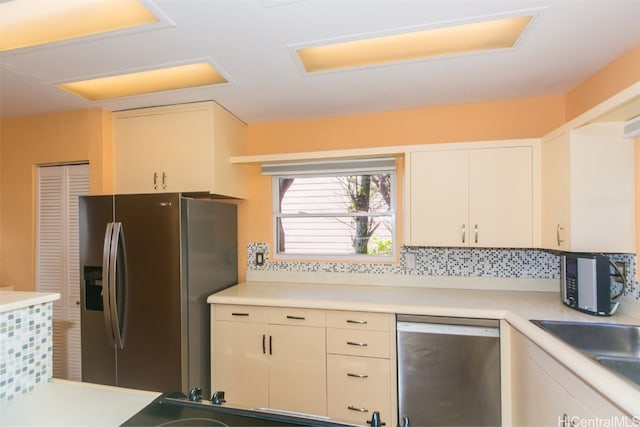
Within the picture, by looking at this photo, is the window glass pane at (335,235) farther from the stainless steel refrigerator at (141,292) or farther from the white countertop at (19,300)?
the white countertop at (19,300)

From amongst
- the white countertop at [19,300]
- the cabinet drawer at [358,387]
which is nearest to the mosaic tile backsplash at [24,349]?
the white countertop at [19,300]

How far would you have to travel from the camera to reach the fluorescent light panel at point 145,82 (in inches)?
85.7

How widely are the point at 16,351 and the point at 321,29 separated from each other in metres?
1.79

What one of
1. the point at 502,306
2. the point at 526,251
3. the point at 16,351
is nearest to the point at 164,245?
the point at 16,351

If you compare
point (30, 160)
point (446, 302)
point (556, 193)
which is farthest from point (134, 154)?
point (556, 193)

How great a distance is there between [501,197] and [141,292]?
262 cm

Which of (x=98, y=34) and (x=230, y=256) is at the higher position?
(x=98, y=34)

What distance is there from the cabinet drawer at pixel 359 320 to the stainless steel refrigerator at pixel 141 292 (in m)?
1.01

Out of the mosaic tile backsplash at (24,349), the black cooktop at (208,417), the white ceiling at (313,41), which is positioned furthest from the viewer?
the white ceiling at (313,41)

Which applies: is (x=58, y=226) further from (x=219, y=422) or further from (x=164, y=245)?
(x=219, y=422)

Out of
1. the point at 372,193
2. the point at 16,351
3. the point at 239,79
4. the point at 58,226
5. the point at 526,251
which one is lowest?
the point at 16,351

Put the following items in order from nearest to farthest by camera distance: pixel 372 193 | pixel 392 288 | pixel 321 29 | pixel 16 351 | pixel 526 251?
pixel 16 351 → pixel 321 29 → pixel 526 251 → pixel 392 288 → pixel 372 193

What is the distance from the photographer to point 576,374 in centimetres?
114

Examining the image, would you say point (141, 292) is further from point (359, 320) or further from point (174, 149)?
point (359, 320)
